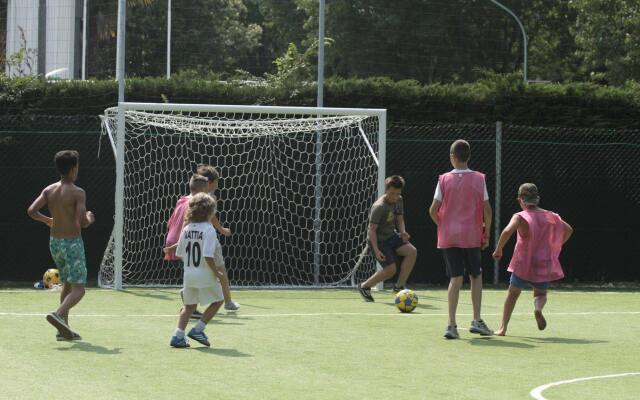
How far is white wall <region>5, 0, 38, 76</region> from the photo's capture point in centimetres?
2700

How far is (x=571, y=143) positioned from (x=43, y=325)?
9516 mm

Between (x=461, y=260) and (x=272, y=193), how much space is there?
262 inches

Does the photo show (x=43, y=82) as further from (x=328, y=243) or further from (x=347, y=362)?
(x=347, y=362)

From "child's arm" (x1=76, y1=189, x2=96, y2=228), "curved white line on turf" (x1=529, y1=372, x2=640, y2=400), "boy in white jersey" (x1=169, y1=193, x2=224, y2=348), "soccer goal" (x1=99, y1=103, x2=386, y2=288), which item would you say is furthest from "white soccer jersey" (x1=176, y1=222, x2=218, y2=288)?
"soccer goal" (x1=99, y1=103, x2=386, y2=288)

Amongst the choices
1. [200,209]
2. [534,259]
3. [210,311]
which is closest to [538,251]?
[534,259]

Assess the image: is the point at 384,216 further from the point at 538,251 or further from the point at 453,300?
the point at 453,300

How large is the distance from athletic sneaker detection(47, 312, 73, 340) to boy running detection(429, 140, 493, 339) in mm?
3463

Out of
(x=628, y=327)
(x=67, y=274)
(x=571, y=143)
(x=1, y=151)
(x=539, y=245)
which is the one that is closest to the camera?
(x=67, y=274)

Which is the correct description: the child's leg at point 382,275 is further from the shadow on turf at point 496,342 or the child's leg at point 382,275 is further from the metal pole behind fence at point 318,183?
the shadow on turf at point 496,342

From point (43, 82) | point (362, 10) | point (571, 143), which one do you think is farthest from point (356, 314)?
point (362, 10)

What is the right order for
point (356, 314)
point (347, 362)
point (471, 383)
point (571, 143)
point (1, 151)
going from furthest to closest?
point (571, 143), point (1, 151), point (356, 314), point (347, 362), point (471, 383)

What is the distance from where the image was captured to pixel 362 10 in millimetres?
42062

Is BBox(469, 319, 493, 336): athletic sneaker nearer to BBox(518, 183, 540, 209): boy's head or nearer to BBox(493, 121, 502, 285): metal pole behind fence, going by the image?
BBox(518, 183, 540, 209): boy's head

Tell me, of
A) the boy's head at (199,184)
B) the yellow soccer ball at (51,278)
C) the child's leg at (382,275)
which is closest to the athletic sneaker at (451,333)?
the boy's head at (199,184)
